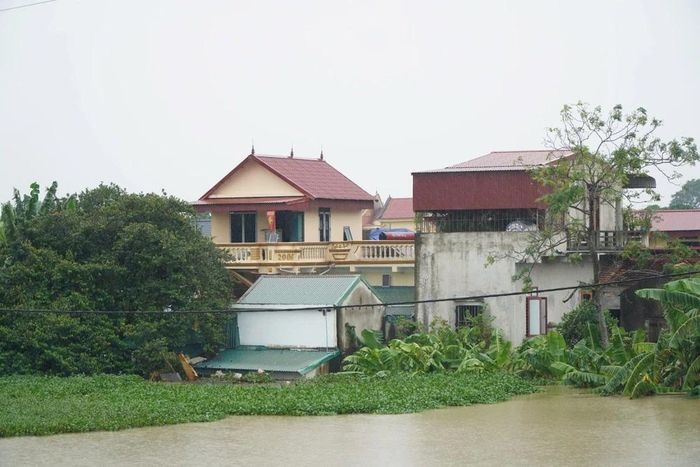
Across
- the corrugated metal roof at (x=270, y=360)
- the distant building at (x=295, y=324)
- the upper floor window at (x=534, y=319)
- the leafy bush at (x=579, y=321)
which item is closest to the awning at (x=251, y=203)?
the distant building at (x=295, y=324)

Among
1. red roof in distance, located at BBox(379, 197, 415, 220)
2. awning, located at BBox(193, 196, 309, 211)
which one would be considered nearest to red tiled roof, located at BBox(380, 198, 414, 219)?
red roof in distance, located at BBox(379, 197, 415, 220)

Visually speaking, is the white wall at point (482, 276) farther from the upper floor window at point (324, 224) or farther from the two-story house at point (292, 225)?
the upper floor window at point (324, 224)

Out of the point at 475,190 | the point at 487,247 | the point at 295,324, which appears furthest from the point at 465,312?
the point at 295,324

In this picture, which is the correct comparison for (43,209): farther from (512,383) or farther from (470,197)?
(512,383)

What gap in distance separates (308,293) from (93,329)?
18.7 ft

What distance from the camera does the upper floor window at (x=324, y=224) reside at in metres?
37.5

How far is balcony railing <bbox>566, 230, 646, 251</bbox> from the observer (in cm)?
2949

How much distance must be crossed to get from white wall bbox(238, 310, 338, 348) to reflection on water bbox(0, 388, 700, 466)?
303 inches

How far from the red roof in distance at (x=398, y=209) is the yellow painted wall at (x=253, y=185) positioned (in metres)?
32.8

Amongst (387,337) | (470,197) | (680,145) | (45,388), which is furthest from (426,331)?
(45,388)

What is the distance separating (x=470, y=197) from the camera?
31266 mm

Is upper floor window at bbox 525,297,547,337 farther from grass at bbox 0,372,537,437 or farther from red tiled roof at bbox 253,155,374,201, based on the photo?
red tiled roof at bbox 253,155,374,201

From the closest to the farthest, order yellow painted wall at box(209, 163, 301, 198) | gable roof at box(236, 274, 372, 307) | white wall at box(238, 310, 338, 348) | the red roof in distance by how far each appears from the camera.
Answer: white wall at box(238, 310, 338, 348), gable roof at box(236, 274, 372, 307), yellow painted wall at box(209, 163, 301, 198), the red roof in distance

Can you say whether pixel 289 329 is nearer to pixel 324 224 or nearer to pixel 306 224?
pixel 306 224
